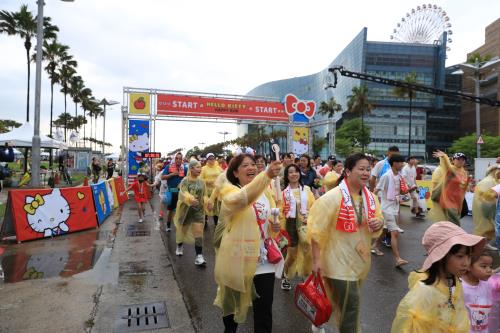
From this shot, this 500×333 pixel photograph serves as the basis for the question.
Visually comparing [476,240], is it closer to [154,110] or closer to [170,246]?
[170,246]

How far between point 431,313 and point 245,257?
1.37 m

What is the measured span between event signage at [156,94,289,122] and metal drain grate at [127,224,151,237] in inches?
314

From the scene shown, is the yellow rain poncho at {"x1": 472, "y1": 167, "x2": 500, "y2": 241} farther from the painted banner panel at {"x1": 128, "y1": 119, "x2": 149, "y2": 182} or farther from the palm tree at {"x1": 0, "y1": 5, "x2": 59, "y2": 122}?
the palm tree at {"x1": 0, "y1": 5, "x2": 59, "y2": 122}

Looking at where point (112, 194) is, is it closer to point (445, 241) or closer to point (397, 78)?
point (445, 241)

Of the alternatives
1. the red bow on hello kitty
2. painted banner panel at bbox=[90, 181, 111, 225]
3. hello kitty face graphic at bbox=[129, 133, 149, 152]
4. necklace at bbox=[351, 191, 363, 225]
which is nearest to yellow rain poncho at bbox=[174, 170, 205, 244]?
necklace at bbox=[351, 191, 363, 225]

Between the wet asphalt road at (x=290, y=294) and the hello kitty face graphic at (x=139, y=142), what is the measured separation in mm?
10156

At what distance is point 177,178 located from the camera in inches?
320

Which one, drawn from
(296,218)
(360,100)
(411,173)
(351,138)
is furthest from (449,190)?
(351,138)

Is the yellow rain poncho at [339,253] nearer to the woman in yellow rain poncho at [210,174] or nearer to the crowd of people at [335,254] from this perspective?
the crowd of people at [335,254]

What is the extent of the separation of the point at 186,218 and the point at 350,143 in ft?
190

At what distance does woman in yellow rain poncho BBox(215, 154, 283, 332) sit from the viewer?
2.94 metres

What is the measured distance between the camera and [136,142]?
55.5 ft

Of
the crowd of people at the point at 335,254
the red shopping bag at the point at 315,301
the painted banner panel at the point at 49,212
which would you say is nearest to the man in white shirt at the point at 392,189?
the crowd of people at the point at 335,254

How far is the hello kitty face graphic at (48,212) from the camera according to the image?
7973mm
